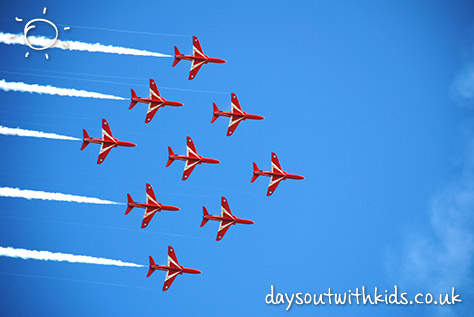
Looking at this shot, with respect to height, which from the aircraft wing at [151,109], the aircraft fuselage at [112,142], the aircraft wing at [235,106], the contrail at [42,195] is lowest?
the contrail at [42,195]

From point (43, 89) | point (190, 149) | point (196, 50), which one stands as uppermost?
point (196, 50)

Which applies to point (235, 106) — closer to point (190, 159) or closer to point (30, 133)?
point (190, 159)

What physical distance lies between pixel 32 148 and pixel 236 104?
35.4 ft

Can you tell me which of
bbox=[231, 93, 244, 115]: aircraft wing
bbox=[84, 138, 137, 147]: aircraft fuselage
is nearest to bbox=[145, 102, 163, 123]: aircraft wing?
bbox=[84, 138, 137, 147]: aircraft fuselage

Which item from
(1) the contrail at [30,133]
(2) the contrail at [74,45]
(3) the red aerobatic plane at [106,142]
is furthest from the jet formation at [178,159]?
(2) the contrail at [74,45]

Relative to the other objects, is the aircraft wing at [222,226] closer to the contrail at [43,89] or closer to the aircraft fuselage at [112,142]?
the aircraft fuselage at [112,142]

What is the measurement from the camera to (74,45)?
45.4m

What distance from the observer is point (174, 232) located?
48.4m

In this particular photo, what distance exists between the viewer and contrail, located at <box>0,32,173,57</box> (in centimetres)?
4500

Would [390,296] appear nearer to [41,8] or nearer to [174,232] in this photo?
[174,232]

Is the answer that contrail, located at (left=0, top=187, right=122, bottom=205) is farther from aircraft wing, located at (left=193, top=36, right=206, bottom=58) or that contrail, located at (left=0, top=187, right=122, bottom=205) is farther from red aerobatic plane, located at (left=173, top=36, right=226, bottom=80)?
aircraft wing, located at (left=193, top=36, right=206, bottom=58)

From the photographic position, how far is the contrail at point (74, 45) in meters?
45.0

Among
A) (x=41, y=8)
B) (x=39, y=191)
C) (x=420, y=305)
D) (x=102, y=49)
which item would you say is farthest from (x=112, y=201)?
(x=420, y=305)

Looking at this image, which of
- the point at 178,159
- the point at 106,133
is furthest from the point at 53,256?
the point at 178,159
